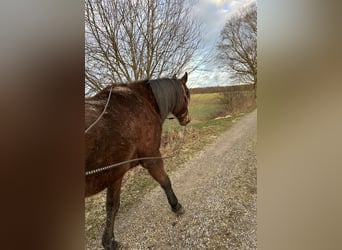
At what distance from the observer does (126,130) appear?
1675 mm

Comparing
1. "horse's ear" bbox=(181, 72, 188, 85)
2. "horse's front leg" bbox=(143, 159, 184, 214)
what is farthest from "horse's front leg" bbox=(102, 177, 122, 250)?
"horse's ear" bbox=(181, 72, 188, 85)

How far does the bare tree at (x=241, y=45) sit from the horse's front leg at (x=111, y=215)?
2.99 ft

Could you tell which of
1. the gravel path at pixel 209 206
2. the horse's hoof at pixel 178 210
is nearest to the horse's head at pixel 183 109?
the gravel path at pixel 209 206

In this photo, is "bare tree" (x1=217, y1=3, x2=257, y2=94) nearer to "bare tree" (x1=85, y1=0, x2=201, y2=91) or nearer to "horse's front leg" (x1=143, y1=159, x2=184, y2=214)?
"bare tree" (x1=85, y1=0, x2=201, y2=91)

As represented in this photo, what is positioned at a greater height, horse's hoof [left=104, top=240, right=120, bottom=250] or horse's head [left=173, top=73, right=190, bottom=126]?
horse's head [left=173, top=73, right=190, bottom=126]

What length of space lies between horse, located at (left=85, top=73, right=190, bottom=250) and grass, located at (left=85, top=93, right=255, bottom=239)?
0.10 feet

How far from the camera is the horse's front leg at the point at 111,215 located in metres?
1.58

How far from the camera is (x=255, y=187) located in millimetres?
2068

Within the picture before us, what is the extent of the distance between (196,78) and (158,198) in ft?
2.14

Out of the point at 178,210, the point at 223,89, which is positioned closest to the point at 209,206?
the point at 178,210

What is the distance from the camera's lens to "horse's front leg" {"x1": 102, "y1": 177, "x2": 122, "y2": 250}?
1583 millimetres
